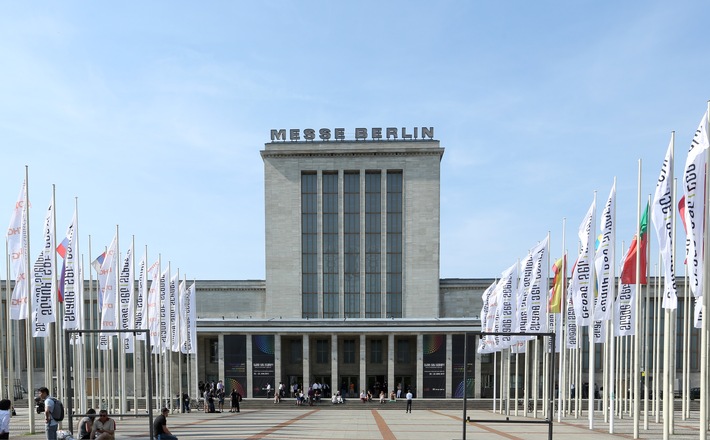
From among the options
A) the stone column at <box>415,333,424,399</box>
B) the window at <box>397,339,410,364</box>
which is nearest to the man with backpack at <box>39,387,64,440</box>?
the stone column at <box>415,333,424,399</box>

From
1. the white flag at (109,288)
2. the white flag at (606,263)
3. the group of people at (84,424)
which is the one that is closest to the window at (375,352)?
the white flag at (109,288)

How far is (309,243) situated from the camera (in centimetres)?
9112

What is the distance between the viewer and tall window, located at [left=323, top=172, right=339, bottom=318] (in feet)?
297

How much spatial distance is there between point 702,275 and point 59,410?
64.8ft

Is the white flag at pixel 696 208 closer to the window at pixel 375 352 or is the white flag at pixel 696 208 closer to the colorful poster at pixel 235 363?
the colorful poster at pixel 235 363

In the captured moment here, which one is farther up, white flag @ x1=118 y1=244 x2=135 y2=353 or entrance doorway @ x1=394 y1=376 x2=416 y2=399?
white flag @ x1=118 y1=244 x2=135 y2=353

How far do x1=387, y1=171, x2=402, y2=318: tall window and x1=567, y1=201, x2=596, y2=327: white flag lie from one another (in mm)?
51723

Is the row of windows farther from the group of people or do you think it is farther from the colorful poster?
the group of people

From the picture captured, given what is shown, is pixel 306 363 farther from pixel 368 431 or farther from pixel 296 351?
pixel 368 431

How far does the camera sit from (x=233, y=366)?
8031 centimetres

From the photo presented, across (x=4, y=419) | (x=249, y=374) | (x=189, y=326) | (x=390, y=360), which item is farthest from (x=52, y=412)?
(x=390, y=360)

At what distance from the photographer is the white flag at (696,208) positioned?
24.8 meters

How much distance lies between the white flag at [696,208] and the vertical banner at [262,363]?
58.4 m

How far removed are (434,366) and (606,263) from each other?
148ft
